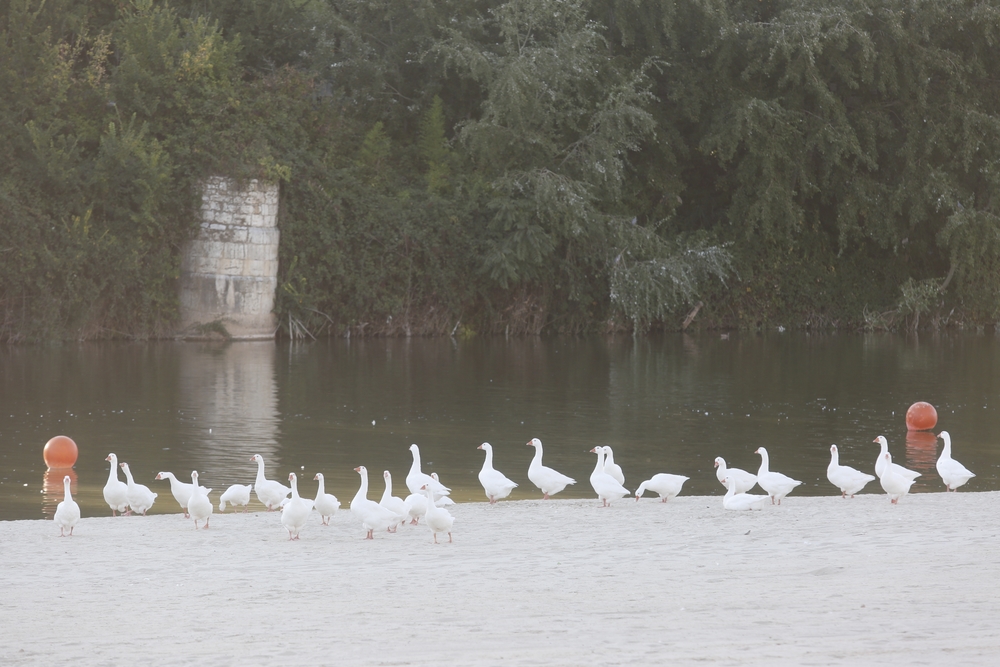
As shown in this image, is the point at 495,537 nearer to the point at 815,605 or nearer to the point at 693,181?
the point at 815,605

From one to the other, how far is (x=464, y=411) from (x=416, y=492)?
1035 cm

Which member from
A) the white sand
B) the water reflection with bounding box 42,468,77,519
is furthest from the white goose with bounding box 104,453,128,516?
the water reflection with bounding box 42,468,77,519

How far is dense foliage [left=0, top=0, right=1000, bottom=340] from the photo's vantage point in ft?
122

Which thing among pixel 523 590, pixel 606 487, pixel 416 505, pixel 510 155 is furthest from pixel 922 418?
pixel 510 155

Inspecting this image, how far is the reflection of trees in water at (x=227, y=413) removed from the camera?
17047 mm

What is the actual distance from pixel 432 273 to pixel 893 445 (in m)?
23.4

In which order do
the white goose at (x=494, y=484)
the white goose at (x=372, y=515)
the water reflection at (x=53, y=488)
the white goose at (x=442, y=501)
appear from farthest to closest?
the water reflection at (x=53, y=488), the white goose at (x=494, y=484), the white goose at (x=442, y=501), the white goose at (x=372, y=515)

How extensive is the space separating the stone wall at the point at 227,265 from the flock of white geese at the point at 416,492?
24590 millimetres

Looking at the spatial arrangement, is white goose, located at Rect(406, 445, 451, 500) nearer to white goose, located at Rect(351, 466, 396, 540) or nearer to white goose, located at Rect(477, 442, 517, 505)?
white goose, located at Rect(477, 442, 517, 505)

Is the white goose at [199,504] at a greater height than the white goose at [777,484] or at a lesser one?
lesser

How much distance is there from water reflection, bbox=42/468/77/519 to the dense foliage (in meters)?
20.5

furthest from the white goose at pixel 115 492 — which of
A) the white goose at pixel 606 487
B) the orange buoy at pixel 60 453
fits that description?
the white goose at pixel 606 487

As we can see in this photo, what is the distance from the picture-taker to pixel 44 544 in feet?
37.1

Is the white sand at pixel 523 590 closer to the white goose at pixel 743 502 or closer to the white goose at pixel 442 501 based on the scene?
the white goose at pixel 743 502
